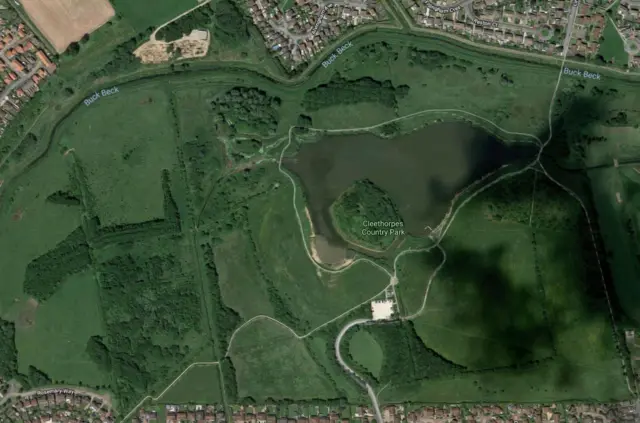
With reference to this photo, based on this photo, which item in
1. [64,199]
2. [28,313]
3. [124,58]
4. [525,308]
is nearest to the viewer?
[525,308]

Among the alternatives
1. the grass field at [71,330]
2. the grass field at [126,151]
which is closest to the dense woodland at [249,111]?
the grass field at [126,151]

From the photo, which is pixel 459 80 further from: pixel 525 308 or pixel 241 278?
pixel 241 278

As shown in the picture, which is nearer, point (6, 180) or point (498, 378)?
point (498, 378)

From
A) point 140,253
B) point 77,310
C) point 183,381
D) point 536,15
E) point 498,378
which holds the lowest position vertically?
point 498,378

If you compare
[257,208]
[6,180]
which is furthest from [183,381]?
[6,180]

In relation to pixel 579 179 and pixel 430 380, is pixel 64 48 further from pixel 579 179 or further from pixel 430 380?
pixel 579 179

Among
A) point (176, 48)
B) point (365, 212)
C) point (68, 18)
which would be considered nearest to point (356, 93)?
point (365, 212)
